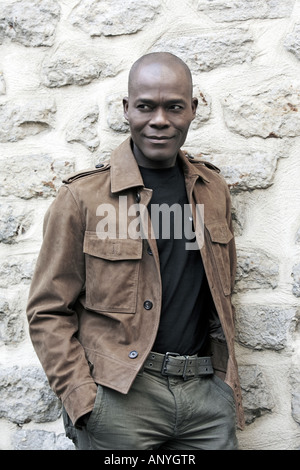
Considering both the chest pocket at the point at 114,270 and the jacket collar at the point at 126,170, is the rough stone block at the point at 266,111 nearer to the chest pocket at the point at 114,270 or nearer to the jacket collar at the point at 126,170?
the jacket collar at the point at 126,170

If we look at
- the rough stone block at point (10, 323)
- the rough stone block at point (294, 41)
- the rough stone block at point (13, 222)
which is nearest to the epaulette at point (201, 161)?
the rough stone block at point (294, 41)

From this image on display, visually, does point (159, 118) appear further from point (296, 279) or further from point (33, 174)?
point (296, 279)

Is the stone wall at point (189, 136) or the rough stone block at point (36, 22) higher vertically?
the rough stone block at point (36, 22)

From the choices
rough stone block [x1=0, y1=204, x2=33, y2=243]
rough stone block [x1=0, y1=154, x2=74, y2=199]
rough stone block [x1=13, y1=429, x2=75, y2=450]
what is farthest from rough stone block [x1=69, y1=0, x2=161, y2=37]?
rough stone block [x1=13, y1=429, x2=75, y2=450]

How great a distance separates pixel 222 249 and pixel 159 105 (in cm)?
63

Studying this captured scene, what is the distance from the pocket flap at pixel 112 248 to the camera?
2.11 m

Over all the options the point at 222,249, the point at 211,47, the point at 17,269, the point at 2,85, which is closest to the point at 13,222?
the point at 17,269

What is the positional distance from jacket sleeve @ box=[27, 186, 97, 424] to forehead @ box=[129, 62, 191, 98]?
18.2 inches

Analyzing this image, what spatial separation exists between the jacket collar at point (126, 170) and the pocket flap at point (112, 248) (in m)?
0.19

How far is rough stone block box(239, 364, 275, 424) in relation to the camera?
2598 mm

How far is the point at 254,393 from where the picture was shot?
8.55 ft

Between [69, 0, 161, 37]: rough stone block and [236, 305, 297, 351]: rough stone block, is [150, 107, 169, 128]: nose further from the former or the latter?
[236, 305, 297, 351]: rough stone block
